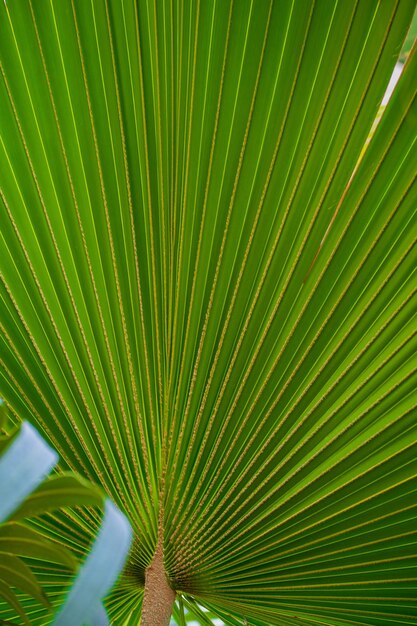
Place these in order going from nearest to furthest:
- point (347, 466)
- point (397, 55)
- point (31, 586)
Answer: point (31, 586) → point (397, 55) → point (347, 466)

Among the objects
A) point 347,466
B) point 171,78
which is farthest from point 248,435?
point 171,78

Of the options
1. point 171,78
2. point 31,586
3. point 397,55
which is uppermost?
point 397,55

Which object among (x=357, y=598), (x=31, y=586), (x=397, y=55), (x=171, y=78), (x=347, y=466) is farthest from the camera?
(x=357, y=598)

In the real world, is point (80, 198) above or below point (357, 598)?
above

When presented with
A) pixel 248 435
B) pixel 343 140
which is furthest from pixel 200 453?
pixel 343 140

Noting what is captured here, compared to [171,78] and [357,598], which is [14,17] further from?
[357,598]

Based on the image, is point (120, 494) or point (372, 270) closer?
point (372, 270)
